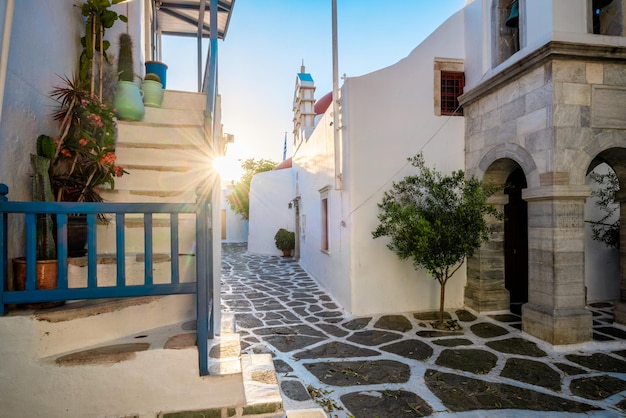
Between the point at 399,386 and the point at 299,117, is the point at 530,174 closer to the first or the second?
the point at 399,386

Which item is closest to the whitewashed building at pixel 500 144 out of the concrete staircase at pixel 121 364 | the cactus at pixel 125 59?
the cactus at pixel 125 59

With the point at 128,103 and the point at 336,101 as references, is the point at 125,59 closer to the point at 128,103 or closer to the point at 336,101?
the point at 128,103

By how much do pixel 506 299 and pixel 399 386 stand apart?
3.71m

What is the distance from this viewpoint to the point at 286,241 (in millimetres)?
14859

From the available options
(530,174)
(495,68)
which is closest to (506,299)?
(530,174)

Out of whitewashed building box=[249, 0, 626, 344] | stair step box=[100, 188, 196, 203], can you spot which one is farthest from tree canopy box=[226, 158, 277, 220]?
stair step box=[100, 188, 196, 203]

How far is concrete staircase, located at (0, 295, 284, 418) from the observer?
1906mm

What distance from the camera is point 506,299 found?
6.43 metres

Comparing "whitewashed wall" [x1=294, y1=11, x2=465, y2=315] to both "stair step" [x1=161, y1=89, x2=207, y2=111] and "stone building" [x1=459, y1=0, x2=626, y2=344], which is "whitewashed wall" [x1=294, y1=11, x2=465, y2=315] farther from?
"stair step" [x1=161, y1=89, x2=207, y2=111]

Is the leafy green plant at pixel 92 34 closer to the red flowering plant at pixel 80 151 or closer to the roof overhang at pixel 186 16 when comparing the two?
the red flowering plant at pixel 80 151

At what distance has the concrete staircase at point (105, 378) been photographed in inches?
75.0

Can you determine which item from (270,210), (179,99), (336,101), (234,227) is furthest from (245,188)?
(179,99)

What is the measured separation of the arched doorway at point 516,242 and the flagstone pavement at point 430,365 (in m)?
1.22

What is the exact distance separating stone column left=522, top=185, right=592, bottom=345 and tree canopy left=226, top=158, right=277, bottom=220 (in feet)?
57.5
